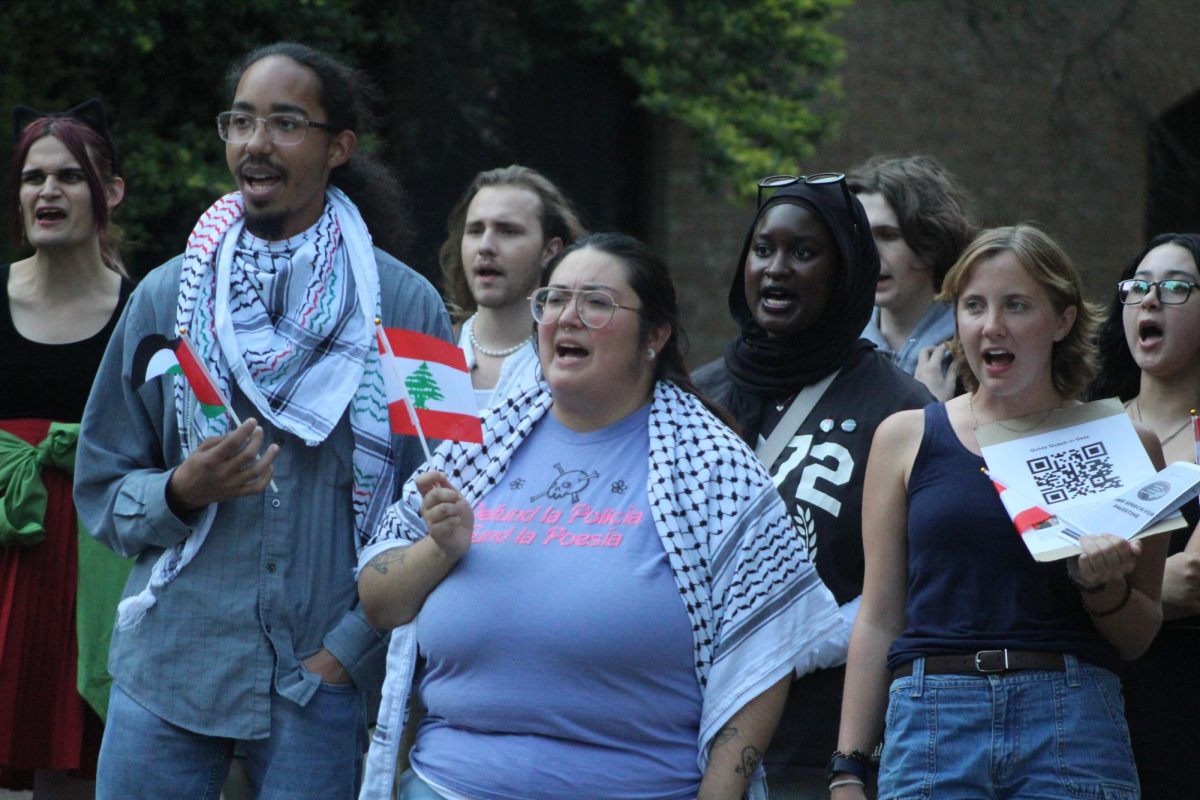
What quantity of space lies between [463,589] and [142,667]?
0.77 metres

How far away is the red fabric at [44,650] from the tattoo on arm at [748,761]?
2352 mm

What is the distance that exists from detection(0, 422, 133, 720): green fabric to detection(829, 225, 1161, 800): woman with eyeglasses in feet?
7.49

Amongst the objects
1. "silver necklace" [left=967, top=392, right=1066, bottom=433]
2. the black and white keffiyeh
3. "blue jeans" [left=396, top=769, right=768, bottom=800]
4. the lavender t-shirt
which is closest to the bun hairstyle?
the black and white keffiyeh

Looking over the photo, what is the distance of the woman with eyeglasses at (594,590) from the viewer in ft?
11.2

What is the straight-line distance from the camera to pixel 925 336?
530 centimetres

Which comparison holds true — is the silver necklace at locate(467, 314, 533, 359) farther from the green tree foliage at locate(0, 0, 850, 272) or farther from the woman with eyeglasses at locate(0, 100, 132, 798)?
the green tree foliage at locate(0, 0, 850, 272)

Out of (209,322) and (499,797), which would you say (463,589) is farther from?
(209,322)

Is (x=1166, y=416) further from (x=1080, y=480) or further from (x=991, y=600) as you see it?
(x=991, y=600)

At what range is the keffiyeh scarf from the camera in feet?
12.3

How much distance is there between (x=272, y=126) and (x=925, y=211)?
2293 mm

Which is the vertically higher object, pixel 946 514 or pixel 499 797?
pixel 946 514

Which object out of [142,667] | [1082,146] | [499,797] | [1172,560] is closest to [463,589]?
[499,797]

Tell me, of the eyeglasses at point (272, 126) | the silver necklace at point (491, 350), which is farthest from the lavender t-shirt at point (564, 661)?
the silver necklace at point (491, 350)

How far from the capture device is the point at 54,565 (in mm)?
5035
